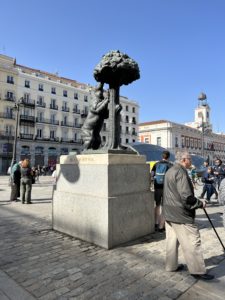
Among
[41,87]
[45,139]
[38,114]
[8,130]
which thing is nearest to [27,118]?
[38,114]

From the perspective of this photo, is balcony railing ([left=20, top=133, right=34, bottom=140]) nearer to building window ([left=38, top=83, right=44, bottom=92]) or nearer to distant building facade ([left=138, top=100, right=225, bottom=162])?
building window ([left=38, top=83, right=44, bottom=92])

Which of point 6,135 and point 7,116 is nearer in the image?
point 6,135

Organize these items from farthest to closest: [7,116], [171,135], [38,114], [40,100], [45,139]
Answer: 1. [171,135]
2. [40,100]
3. [38,114]
4. [45,139]
5. [7,116]

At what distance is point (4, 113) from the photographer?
46219 mm

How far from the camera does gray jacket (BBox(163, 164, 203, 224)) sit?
11.3 feet

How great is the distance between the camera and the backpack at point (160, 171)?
5988 millimetres

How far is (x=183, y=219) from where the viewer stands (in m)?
3.47

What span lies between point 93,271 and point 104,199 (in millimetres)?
1315

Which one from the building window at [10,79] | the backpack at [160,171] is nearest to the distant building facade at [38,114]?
the building window at [10,79]

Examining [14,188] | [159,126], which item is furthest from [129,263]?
[159,126]

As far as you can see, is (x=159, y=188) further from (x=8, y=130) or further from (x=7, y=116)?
(x=7, y=116)

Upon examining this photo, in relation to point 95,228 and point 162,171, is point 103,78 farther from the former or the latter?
point 95,228

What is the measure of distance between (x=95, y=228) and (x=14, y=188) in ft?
23.3

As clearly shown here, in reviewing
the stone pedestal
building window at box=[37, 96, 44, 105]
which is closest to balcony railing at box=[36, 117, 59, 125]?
building window at box=[37, 96, 44, 105]
